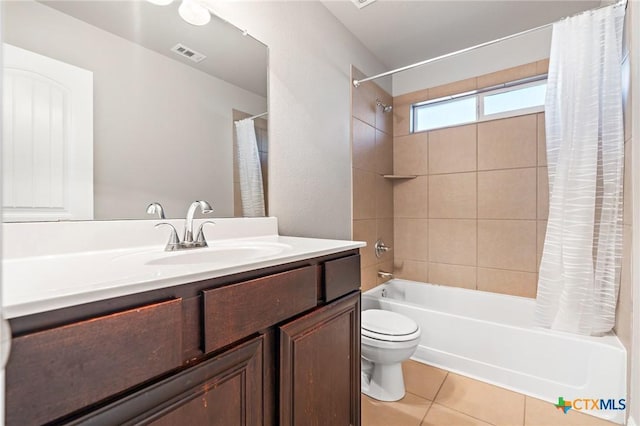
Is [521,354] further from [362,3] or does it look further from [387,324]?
[362,3]

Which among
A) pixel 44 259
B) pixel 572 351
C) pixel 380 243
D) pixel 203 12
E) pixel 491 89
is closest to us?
pixel 44 259

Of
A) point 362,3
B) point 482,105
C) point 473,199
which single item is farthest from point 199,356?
point 482,105

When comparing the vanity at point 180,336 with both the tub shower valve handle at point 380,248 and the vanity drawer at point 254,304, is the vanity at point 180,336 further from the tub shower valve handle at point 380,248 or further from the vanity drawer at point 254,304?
the tub shower valve handle at point 380,248

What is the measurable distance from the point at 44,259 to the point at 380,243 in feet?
7.12

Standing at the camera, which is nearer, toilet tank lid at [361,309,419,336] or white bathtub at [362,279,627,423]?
white bathtub at [362,279,627,423]

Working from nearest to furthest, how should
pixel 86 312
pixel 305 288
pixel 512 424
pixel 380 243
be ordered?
pixel 86 312
pixel 305 288
pixel 512 424
pixel 380 243

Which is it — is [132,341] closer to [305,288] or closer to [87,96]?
[305,288]

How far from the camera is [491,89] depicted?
2357 mm

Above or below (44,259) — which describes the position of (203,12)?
above

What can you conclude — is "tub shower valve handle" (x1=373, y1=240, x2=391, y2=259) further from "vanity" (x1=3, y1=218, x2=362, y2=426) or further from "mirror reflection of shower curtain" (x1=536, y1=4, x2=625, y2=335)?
"vanity" (x1=3, y1=218, x2=362, y2=426)

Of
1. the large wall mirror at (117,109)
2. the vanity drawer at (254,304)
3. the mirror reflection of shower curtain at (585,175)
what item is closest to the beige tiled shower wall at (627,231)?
the mirror reflection of shower curtain at (585,175)

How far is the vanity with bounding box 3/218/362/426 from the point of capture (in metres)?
0.45

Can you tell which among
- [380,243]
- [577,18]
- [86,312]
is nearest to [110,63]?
[86,312]

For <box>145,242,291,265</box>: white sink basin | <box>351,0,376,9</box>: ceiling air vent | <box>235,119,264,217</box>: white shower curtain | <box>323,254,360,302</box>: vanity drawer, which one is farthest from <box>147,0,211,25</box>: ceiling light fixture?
<box>323,254,360,302</box>: vanity drawer
